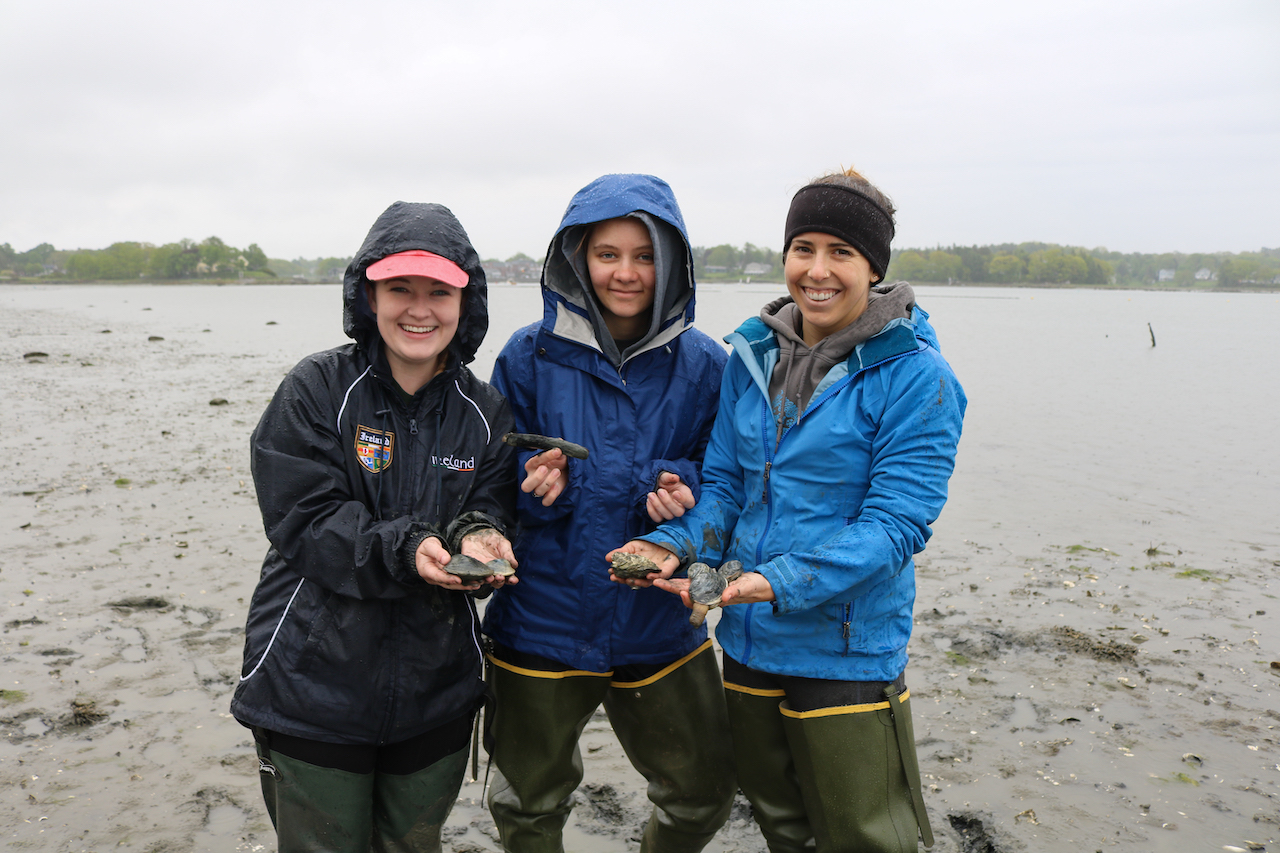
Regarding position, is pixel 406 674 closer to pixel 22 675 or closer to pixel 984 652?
pixel 22 675

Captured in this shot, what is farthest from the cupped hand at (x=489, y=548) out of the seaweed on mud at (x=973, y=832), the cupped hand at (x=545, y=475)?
the seaweed on mud at (x=973, y=832)

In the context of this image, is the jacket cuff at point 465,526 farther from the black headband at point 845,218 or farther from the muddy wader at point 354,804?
the black headband at point 845,218

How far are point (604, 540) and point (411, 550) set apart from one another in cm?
82

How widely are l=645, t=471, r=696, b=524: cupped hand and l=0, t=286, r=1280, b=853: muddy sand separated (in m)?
2.07

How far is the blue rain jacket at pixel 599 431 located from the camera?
326cm

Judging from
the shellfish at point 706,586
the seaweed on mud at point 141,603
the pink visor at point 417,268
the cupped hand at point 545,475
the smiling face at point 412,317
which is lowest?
the seaweed on mud at point 141,603

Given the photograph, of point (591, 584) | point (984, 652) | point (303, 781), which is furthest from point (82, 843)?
point (984, 652)

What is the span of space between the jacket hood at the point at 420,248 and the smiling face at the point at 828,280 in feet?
3.88

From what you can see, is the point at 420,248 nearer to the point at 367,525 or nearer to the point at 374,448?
the point at 374,448

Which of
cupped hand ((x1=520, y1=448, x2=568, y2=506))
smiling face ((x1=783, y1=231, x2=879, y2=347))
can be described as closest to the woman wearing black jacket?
cupped hand ((x1=520, y1=448, x2=568, y2=506))

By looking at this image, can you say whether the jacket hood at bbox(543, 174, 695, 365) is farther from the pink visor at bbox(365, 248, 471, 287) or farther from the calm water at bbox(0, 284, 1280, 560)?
the calm water at bbox(0, 284, 1280, 560)

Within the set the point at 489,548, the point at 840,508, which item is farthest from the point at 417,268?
the point at 840,508

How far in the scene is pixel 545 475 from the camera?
3109 mm

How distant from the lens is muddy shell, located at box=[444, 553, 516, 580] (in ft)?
8.69
